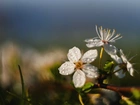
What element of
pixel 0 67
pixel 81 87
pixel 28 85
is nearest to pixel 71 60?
pixel 81 87

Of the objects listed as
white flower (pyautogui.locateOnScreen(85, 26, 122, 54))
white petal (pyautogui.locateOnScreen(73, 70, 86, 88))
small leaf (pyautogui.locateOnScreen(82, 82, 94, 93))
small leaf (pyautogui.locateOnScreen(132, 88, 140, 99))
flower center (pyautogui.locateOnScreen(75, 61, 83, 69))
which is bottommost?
small leaf (pyautogui.locateOnScreen(132, 88, 140, 99))

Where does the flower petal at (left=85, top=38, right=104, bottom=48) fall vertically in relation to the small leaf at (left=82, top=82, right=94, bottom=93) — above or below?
above

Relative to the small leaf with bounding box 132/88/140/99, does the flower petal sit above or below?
above

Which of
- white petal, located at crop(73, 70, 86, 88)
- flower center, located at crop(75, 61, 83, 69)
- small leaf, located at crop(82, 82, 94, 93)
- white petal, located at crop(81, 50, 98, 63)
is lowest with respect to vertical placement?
small leaf, located at crop(82, 82, 94, 93)

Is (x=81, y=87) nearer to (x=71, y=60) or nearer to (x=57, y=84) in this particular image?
(x=71, y=60)

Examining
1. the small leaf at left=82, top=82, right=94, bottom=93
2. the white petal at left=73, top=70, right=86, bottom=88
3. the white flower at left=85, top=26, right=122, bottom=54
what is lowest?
the small leaf at left=82, top=82, right=94, bottom=93
